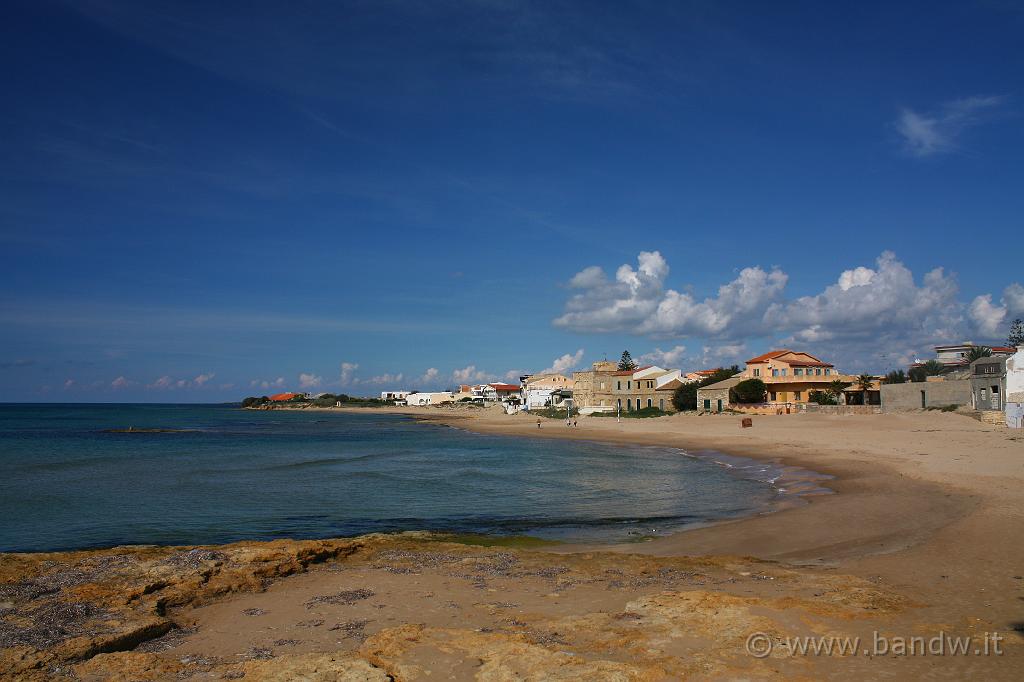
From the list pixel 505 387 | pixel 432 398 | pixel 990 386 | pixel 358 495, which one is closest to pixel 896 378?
pixel 990 386

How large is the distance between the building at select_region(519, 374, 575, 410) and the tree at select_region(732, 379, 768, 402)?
44252 millimetres

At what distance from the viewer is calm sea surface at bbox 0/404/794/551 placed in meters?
18.5

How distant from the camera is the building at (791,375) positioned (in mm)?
68438

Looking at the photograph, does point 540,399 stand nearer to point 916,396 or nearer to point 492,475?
point 916,396

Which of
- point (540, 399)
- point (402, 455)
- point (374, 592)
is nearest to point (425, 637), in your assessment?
point (374, 592)

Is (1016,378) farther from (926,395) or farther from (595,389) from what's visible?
(595,389)

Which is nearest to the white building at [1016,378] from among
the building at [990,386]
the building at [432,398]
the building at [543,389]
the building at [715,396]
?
the building at [990,386]

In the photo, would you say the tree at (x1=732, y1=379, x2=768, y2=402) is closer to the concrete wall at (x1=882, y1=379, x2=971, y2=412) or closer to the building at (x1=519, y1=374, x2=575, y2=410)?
the concrete wall at (x1=882, y1=379, x2=971, y2=412)

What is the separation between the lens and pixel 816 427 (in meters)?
46.5

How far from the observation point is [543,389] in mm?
117000

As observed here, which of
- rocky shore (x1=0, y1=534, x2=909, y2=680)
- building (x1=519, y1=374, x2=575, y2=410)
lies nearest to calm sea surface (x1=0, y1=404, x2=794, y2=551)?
rocky shore (x1=0, y1=534, x2=909, y2=680)

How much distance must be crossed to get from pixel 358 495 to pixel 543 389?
9217 cm

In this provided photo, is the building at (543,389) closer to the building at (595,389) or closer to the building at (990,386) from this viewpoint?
the building at (595,389)

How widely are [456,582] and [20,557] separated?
843 cm
